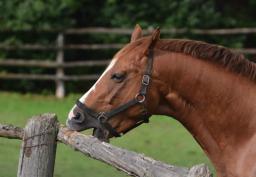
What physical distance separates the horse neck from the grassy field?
12.9 feet

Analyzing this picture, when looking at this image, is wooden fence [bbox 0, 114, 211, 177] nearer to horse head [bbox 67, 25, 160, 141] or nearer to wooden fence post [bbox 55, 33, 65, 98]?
horse head [bbox 67, 25, 160, 141]

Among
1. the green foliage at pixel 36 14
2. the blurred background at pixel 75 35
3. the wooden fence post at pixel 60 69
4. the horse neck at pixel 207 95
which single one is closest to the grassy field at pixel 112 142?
the wooden fence post at pixel 60 69

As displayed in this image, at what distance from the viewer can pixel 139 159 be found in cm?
487

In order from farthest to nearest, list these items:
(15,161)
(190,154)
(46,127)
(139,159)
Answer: (190,154)
(15,161)
(46,127)
(139,159)

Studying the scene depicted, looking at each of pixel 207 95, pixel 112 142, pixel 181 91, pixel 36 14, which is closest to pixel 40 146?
pixel 181 91

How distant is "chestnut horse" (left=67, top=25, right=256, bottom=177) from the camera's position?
511cm

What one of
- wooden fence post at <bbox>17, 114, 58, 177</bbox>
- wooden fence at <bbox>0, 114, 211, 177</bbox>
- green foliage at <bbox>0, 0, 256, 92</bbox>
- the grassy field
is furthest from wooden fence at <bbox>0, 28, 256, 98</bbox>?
wooden fence post at <bbox>17, 114, 58, 177</bbox>

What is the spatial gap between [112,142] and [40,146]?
6.33m

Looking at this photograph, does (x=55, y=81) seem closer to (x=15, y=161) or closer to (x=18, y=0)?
(x=18, y=0)

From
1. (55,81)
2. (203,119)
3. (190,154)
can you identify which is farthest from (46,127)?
(55,81)

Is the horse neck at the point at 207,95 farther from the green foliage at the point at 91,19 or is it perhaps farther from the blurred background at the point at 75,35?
the green foliage at the point at 91,19

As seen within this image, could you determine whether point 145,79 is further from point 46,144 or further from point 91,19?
point 91,19

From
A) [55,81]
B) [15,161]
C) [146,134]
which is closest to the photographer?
[15,161]

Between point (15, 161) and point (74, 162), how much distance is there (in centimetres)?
78
